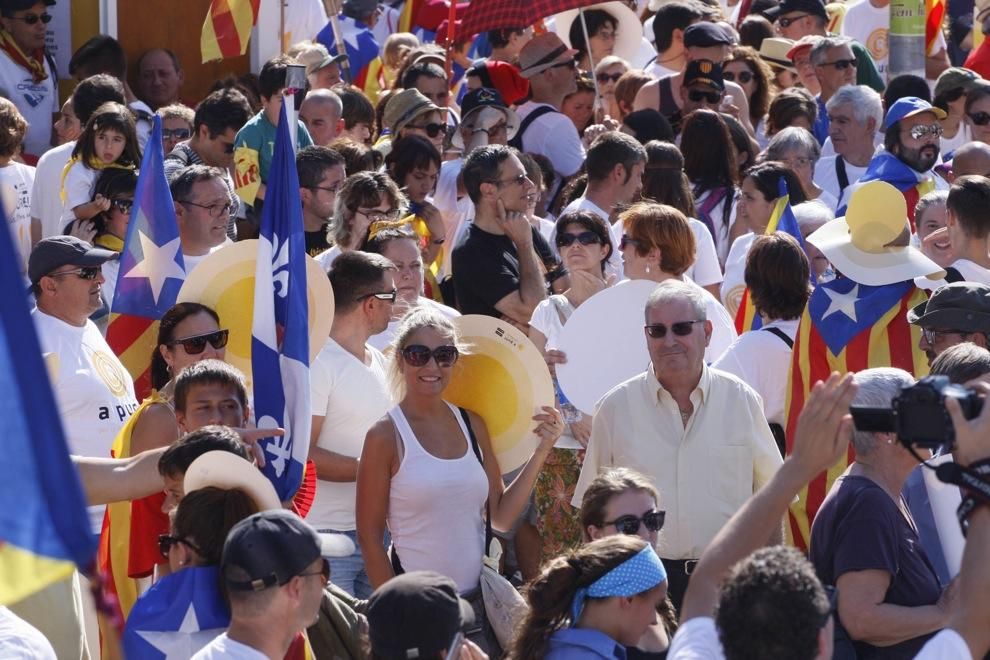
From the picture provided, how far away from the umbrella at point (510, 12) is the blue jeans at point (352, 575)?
5325 millimetres

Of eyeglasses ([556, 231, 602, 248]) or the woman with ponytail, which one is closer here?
the woman with ponytail

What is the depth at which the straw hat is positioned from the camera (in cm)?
590

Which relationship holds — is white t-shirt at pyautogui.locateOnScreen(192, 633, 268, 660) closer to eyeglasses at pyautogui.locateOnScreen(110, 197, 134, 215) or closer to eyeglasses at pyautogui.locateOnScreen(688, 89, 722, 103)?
eyeglasses at pyautogui.locateOnScreen(110, 197, 134, 215)

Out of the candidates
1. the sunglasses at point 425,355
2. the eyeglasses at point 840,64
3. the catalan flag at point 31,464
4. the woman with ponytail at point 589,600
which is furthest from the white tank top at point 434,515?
the eyeglasses at point 840,64

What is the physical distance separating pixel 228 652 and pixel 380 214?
11.5 feet

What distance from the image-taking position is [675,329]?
518 cm

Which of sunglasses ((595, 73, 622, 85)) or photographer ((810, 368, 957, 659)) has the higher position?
photographer ((810, 368, 957, 659))

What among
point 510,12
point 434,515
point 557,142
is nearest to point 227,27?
point 510,12

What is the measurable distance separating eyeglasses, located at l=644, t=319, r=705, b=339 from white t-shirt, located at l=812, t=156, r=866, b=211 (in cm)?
380

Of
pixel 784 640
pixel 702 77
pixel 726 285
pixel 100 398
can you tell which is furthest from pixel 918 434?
pixel 702 77

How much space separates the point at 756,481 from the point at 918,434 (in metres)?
2.02

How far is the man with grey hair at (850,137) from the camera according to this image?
29.2ft

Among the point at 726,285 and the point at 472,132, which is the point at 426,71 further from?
the point at 726,285

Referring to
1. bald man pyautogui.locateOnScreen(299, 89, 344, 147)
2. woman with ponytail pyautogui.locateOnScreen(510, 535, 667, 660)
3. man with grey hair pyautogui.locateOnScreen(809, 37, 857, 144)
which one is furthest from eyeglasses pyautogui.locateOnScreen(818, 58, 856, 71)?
woman with ponytail pyautogui.locateOnScreen(510, 535, 667, 660)
